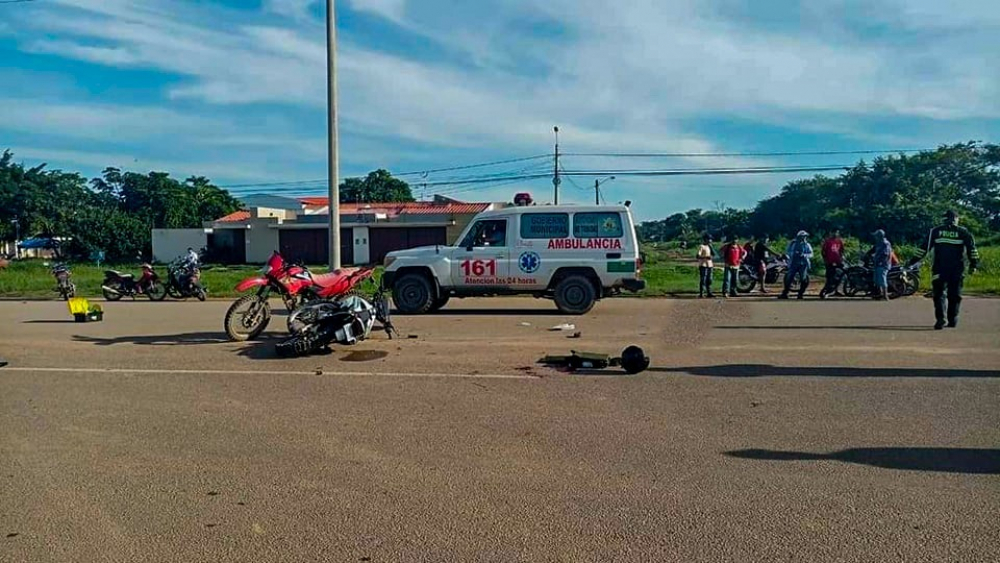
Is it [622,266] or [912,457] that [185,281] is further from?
[912,457]

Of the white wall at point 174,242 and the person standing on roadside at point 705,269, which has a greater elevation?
the white wall at point 174,242

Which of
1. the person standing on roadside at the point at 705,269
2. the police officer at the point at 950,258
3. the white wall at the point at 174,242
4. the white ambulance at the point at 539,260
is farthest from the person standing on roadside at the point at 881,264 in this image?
the white wall at the point at 174,242

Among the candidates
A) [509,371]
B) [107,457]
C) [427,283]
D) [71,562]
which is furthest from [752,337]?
[71,562]

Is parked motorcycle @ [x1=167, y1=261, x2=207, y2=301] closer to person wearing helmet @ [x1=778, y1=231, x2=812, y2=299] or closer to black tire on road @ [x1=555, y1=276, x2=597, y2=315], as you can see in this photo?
black tire on road @ [x1=555, y1=276, x2=597, y2=315]

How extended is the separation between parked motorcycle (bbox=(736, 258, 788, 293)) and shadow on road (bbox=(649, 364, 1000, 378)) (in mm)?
12684

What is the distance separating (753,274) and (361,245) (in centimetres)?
2983

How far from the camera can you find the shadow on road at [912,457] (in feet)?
18.2

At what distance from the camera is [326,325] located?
35.8 feet

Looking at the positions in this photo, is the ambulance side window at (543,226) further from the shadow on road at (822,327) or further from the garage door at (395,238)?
the garage door at (395,238)

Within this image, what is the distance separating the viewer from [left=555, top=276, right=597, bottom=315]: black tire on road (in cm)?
1599

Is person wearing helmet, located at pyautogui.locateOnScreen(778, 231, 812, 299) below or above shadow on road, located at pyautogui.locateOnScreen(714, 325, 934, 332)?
above

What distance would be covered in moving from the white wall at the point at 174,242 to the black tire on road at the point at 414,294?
40245 mm

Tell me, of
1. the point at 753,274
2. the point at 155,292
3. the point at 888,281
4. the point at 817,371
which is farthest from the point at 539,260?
the point at 155,292

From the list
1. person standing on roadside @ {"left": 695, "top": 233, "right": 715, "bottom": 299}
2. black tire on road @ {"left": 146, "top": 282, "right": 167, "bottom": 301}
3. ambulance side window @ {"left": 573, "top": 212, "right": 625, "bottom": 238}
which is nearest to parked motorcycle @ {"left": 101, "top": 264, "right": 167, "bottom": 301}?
black tire on road @ {"left": 146, "top": 282, "right": 167, "bottom": 301}
